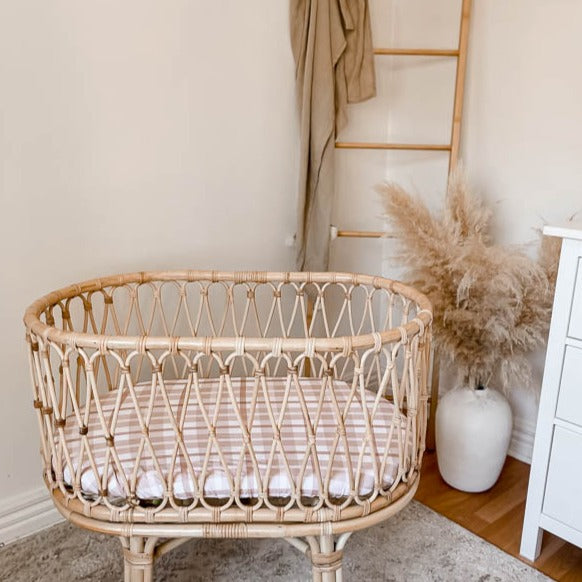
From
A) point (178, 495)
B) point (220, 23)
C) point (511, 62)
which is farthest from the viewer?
point (511, 62)

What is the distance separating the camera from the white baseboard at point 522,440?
1.87m

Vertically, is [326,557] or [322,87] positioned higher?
[322,87]

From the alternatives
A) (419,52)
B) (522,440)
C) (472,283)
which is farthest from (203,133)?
(522,440)

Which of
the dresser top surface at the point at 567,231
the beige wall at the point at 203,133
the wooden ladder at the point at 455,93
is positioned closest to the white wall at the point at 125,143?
the beige wall at the point at 203,133

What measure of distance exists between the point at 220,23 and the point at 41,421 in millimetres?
1174

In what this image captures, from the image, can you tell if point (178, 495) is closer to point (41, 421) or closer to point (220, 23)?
point (41, 421)

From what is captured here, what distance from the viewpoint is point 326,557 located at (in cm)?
105

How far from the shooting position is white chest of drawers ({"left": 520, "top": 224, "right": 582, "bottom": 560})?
126cm

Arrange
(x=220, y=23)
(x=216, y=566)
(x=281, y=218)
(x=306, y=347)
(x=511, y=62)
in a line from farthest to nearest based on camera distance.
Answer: (x=281, y=218), (x=511, y=62), (x=220, y=23), (x=216, y=566), (x=306, y=347)

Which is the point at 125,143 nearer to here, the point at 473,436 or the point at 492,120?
the point at 492,120

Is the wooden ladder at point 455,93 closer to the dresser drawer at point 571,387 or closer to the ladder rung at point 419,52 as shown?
the ladder rung at point 419,52

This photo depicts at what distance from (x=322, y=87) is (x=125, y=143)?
2.05ft

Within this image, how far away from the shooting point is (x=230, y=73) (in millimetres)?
1663

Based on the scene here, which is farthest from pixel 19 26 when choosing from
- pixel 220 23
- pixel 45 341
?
pixel 45 341
